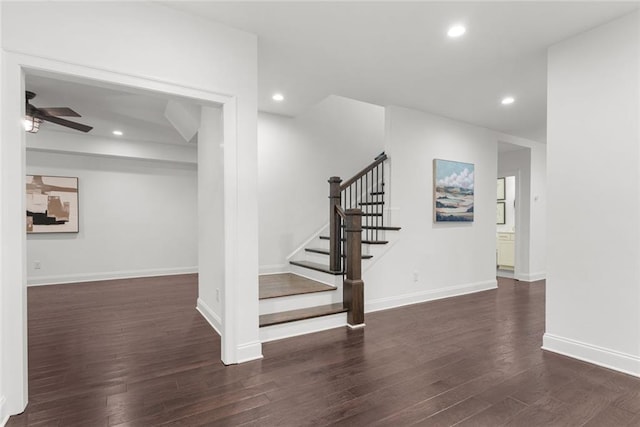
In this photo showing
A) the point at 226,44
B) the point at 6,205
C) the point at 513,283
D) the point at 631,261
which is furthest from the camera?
the point at 513,283

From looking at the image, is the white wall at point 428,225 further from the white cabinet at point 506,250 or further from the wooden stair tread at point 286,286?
the white cabinet at point 506,250

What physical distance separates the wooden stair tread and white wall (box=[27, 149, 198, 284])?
3.28 m

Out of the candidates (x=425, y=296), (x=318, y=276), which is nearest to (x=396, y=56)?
(x=318, y=276)

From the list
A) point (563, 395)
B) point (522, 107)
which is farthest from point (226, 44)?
point (522, 107)

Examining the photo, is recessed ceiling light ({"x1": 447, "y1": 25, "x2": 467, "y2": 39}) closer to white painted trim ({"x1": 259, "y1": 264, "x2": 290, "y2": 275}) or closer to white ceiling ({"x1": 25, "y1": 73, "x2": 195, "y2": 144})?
white ceiling ({"x1": 25, "y1": 73, "x2": 195, "y2": 144})

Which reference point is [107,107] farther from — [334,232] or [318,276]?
[318,276]

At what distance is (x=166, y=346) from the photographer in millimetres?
2965

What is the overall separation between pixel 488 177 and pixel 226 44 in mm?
4647

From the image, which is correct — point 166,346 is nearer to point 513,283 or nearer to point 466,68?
point 466,68

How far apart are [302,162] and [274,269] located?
1.77 meters

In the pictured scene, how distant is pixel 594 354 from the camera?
259 cm

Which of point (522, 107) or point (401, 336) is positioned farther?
point (522, 107)

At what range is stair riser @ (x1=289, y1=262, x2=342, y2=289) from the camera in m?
3.80

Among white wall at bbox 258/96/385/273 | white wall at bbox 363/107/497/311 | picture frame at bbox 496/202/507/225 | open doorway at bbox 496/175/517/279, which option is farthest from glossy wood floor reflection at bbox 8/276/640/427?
picture frame at bbox 496/202/507/225
